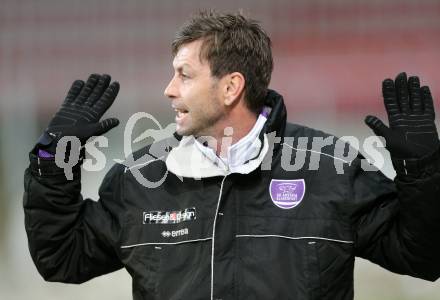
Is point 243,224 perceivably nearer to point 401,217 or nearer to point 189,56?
point 401,217

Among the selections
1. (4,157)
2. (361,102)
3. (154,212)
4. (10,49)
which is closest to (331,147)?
(154,212)

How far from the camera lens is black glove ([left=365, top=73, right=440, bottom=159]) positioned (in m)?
1.83

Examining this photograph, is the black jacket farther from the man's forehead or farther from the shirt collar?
the man's forehead

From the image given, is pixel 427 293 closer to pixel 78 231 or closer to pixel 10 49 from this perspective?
pixel 78 231

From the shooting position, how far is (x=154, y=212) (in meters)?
2.02

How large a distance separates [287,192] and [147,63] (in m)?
3.05

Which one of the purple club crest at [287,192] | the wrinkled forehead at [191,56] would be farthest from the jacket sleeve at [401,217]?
the wrinkled forehead at [191,56]

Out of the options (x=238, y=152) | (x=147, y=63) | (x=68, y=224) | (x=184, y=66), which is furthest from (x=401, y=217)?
(x=147, y=63)

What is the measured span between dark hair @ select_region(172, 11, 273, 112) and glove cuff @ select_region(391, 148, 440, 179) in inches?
19.8

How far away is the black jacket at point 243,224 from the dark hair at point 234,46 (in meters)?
0.13

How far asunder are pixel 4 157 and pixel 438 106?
241 cm

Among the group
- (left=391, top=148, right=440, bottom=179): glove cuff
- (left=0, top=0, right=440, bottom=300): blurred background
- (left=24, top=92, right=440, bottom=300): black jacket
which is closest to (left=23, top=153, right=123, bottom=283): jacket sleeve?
(left=24, top=92, right=440, bottom=300): black jacket

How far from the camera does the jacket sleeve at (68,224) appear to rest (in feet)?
6.45

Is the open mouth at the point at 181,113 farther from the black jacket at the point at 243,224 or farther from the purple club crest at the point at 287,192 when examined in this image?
the purple club crest at the point at 287,192
